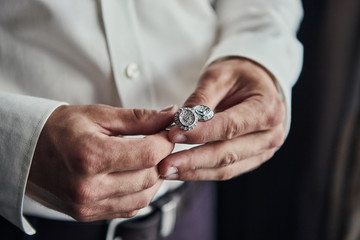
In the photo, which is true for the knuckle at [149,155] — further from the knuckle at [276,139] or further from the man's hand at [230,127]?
the knuckle at [276,139]

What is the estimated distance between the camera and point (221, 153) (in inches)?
19.9

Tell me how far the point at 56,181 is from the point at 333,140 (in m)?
0.88

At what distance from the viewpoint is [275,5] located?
2.36 ft

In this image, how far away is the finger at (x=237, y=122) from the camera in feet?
1.52

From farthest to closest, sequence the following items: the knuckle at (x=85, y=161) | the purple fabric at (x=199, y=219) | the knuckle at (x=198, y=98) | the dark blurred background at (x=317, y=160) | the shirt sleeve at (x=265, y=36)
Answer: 1. the dark blurred background at (x=317, y=160)
2. the purple fabric at (x=199, y=219)
3. the shirt sleeve at (x=265, y=36)
4. the knuckle at (x=198, y=98)
5. the knuckle at (x=85, y=161)

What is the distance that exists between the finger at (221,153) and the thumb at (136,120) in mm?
52

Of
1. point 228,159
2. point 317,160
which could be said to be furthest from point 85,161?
point 317,160

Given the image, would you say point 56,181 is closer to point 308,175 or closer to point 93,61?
point 93,61

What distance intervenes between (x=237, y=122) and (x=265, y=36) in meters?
0.26

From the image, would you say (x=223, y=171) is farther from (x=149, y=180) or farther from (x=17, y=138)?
(x=17, y=138)

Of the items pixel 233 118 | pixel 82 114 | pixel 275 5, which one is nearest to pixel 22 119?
pixel 82 114

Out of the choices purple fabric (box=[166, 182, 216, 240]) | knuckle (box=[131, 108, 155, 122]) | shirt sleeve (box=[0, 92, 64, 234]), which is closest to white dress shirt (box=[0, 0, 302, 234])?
shirt sleeve (box=[0, 92, 64, 234])

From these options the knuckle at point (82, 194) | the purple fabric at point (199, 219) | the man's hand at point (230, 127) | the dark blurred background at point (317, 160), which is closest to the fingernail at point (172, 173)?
the man's hand at point (230, 127)

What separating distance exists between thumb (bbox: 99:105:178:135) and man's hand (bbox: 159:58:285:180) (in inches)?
1.0
